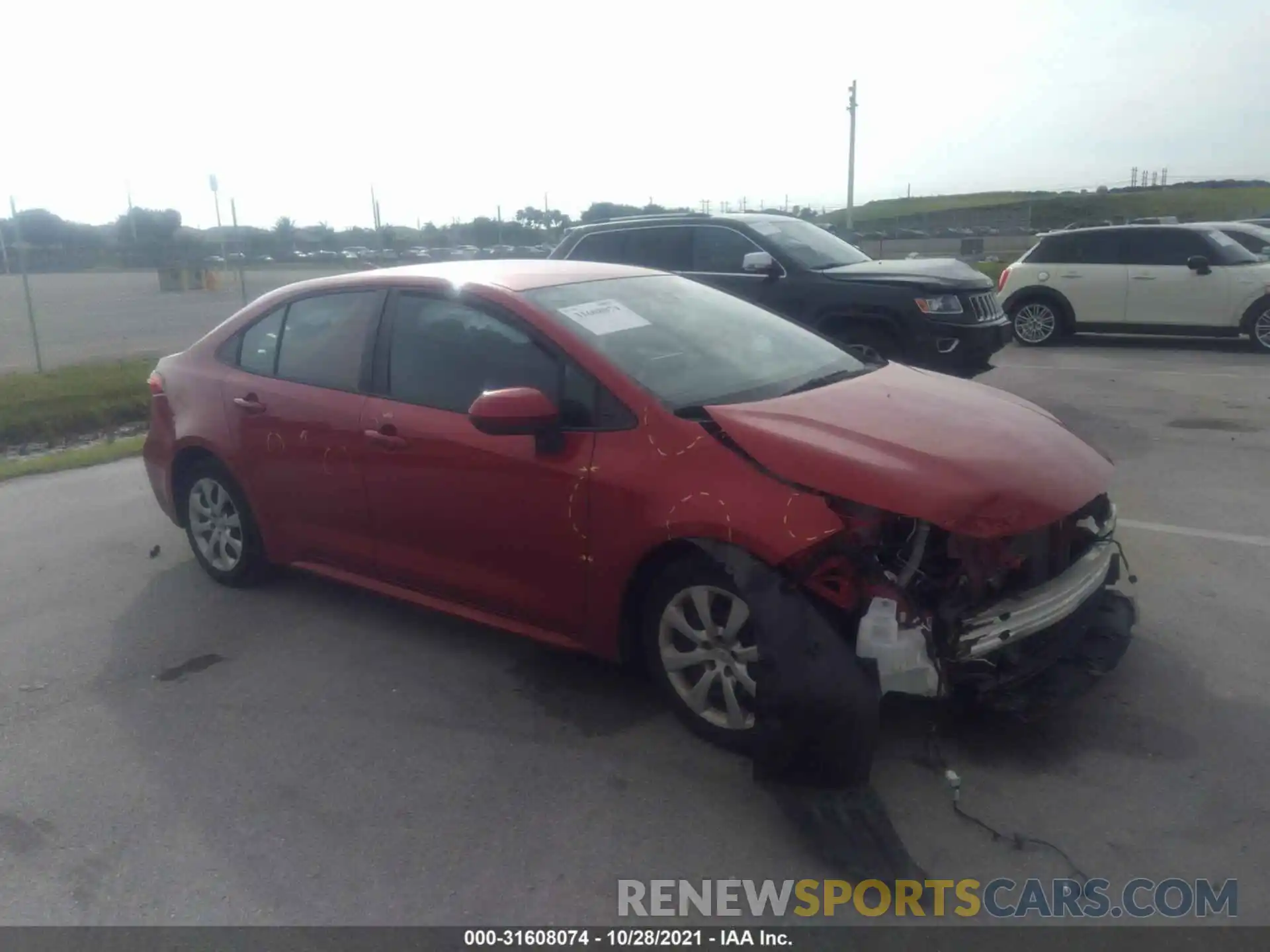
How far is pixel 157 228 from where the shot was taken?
3056 cm

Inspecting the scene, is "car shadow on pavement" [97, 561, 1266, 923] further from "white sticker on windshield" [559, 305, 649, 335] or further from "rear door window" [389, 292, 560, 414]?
"white sticker on windshield" [559, 305, 649, 335]

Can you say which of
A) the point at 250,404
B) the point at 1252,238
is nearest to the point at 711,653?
the point at 250,404

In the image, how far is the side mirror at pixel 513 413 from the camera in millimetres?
3947

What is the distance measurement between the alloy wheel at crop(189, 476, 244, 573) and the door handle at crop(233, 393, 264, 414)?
1.70 ft

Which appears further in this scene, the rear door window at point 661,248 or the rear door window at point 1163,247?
the rear door window at point 1163,247

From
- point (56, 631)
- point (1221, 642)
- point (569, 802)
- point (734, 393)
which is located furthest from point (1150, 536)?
point (56, 631)

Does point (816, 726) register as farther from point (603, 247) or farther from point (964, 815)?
point (603, 247)

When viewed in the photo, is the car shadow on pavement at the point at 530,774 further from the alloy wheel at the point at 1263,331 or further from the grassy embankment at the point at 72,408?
the alloy wheel at the point at 1263,331

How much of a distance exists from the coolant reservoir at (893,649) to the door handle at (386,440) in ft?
7.04

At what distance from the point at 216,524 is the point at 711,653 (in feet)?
10.4

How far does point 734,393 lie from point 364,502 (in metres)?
1.76

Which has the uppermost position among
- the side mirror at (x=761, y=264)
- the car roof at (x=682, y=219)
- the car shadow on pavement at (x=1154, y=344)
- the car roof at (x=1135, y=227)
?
the car roof at (x=682, y=219)

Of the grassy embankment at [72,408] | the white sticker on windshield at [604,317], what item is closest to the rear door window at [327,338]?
→ the white sticker on windshield at [604,317]

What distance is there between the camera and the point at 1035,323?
602 inches
